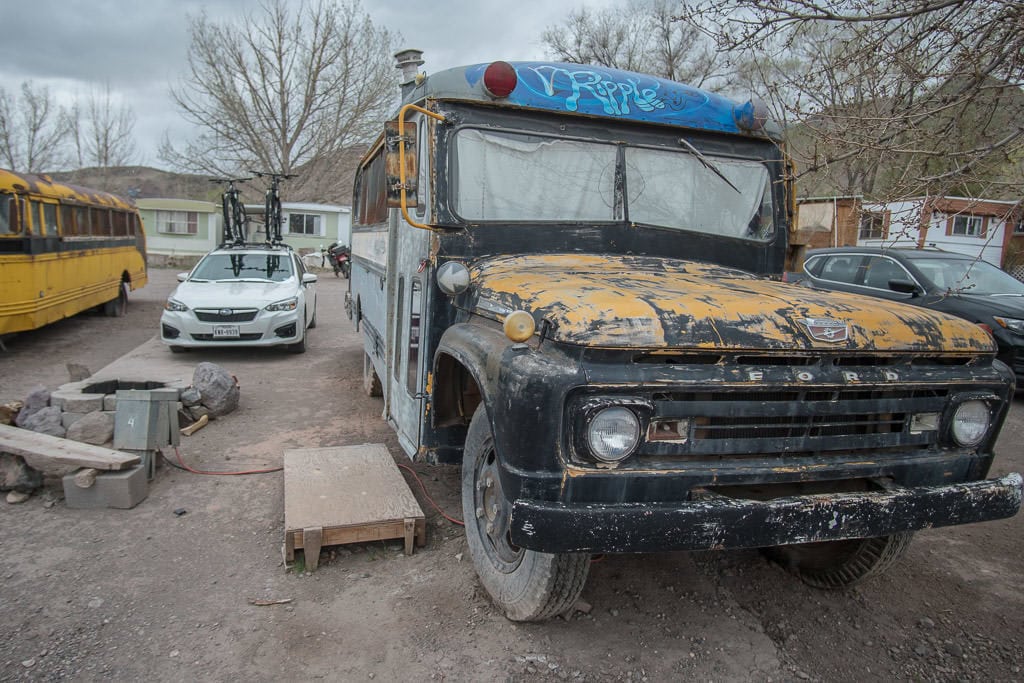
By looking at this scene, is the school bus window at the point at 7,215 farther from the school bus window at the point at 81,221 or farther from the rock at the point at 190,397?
the rock at the point at 190,397

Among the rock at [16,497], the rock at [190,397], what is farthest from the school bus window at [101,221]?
the rock at [16,497]

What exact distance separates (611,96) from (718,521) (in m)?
2.52

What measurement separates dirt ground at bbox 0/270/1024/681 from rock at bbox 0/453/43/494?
0.38 ft

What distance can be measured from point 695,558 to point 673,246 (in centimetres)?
178

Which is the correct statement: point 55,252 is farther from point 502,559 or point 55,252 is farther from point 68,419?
point 502,559

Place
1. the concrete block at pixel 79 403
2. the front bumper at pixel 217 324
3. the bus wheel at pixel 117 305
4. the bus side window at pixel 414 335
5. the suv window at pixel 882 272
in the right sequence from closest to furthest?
the bus side window at pixel 414 335, the concrete block at pixel 79 403, the suv window at pixel 882 272, the front bumper at pixel 217 324, the bus wheel at pixel 117 305

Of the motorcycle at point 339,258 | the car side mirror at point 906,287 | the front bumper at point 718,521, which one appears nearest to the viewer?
the front bumper at point 718,521

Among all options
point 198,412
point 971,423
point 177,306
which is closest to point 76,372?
point 198,412

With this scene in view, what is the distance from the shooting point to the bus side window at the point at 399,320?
432cm

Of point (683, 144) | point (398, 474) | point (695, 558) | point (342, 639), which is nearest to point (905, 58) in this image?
point (683, 144)

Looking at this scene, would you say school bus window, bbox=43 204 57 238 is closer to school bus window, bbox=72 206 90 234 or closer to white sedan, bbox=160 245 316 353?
school bus window, bbox=72 206 90 234

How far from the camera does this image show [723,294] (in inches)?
113

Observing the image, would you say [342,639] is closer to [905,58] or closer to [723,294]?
[723,294]

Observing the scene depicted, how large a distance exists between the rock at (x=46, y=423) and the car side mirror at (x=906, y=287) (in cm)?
859
